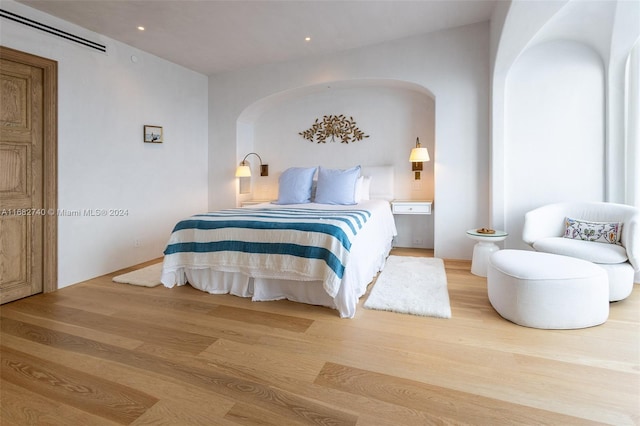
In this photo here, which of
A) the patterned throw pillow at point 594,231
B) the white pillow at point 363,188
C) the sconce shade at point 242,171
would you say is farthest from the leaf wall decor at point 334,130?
the patterned throw pillow at point 594,231

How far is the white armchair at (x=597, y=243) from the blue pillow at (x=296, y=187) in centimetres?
244

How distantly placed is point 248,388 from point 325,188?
8.97 feet

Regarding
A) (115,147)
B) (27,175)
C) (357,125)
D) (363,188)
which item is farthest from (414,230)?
(27,175)

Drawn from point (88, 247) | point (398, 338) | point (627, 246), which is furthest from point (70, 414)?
point (627, 246)

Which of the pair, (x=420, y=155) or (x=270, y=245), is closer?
(x=270, y=245)

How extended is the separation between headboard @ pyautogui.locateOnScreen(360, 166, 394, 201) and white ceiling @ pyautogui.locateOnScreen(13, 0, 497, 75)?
1.60 meters

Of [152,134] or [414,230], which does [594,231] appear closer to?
[414,230]

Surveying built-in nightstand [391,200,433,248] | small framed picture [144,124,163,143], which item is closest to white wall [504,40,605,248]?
built-in nightstand [391,200,433,248]

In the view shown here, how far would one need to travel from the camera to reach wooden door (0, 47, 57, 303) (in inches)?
107

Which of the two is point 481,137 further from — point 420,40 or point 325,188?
point 325,188

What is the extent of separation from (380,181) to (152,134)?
3.03m

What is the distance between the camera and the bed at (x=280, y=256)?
7.64ft

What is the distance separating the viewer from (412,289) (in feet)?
9.09

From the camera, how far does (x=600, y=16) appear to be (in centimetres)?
284
